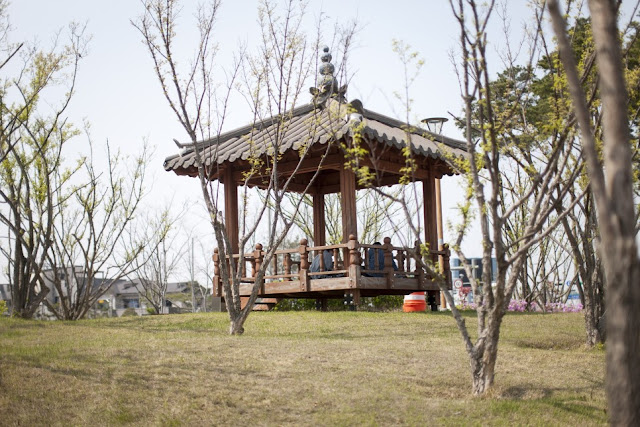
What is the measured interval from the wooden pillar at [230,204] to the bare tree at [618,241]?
11652 mm

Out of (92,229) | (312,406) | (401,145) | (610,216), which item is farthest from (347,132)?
(610,216)

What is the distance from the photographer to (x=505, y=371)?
7383 mm

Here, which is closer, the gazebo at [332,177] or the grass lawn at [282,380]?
the grass lawn at [282,380]

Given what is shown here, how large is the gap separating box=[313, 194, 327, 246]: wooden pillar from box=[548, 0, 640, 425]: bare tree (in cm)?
1276

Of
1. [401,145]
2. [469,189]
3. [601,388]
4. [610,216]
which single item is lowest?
[601,388]

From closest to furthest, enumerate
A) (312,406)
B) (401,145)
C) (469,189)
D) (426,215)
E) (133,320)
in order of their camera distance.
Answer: (312,406) → (469,189) → (133,320) → (401,145) → (426,215)

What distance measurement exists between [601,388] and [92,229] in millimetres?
9285

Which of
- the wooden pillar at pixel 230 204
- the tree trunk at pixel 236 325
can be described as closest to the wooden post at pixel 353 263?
the wooden pillar at pixel 230 204

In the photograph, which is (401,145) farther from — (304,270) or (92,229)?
(92,229)

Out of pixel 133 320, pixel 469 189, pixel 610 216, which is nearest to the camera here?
pixel 610 216

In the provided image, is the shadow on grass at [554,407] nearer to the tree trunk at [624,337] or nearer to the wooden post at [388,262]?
the tree trunk at [624,337]

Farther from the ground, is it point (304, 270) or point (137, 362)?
point (304, 270)

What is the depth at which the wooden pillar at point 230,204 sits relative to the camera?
48.0 ft

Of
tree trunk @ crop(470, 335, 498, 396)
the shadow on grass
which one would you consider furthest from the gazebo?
the shadow on grass
